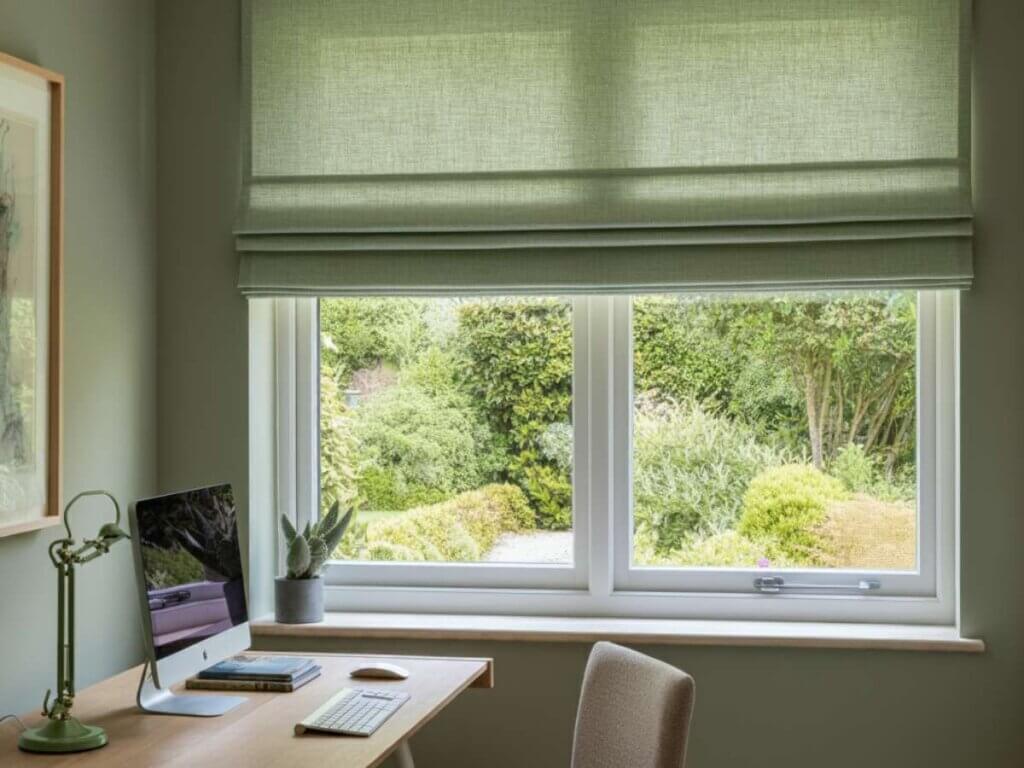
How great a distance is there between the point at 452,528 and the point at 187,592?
1092 mm

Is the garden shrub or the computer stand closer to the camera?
the computer stand

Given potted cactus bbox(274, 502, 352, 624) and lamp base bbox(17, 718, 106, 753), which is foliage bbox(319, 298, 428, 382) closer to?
potted cactus bbox(274, 502, 352, 624)

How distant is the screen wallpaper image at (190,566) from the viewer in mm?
2439

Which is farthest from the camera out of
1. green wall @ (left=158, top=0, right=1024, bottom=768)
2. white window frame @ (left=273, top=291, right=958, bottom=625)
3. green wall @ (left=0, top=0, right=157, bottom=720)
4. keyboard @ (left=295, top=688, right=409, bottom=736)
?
white window frame @ (left=273, top=291, right=958, bottom=625)

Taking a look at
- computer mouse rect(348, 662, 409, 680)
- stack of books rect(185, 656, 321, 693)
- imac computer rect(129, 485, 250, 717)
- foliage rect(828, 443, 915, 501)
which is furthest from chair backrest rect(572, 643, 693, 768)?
foliage rect(828, 443, 915, 501)

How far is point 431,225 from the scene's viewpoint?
10.9ft

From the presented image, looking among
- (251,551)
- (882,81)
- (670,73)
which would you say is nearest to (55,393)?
(251,551)

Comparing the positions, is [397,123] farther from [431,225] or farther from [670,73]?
[670,73]

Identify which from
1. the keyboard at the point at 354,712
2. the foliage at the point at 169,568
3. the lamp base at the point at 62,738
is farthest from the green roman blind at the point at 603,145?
the lamp base at the point at 62,738

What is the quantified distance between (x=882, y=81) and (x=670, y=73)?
1.70ft

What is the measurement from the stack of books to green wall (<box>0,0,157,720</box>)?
0.45 m

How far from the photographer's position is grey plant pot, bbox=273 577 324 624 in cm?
336

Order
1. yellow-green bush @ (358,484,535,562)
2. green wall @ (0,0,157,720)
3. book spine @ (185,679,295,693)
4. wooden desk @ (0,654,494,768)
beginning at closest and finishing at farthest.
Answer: wooden desk @ (0,654,494,768) < book spine @ (185,679,295,693) < green wall @ (0,0,157,720) < yellow-green bush @ (358,484,535,562)

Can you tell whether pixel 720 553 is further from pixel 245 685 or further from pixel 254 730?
pixel 254 730
